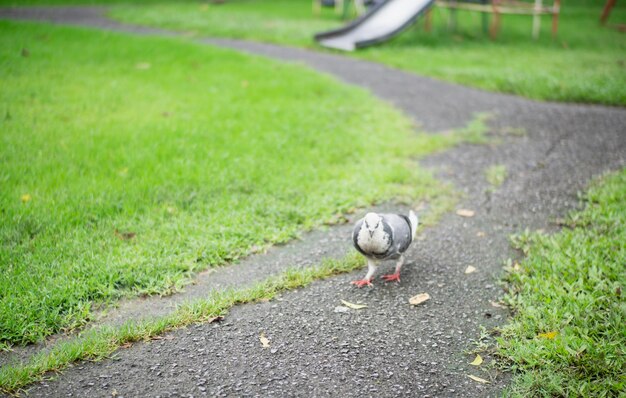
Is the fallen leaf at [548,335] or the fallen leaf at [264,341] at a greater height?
the fallen leaf at [548,335]

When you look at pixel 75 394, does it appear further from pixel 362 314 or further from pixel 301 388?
pixel 362 314

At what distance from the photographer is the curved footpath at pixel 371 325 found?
2850 millimetres

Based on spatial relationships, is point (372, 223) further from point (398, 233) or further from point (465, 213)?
point (465, 213)

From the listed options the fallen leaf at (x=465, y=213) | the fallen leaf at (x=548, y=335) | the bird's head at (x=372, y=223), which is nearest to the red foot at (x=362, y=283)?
the bird's head at (x=372, y=223)

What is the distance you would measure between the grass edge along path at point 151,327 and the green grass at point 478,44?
5.65 m

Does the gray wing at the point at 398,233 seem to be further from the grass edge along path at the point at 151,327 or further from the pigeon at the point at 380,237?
the grass edge along path at the point at 151,327

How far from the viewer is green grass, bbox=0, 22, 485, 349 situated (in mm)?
3701

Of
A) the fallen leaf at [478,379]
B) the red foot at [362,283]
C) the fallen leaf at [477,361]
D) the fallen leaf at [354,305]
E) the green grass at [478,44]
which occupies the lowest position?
the fallen leaf at [478,379]

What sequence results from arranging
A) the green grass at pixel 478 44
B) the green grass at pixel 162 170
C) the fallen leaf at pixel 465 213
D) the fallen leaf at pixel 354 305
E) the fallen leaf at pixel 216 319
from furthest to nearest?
the green grass at pixel 478 44
the fallen leaf at pixel 465 213
the green grass at pixel 162 170
the fallen leaf at pixel 354 305
the fallen leaf at pixel 216 319

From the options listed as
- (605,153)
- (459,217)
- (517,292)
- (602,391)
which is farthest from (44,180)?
(605,153)

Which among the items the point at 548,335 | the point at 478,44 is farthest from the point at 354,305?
the point at 478,44

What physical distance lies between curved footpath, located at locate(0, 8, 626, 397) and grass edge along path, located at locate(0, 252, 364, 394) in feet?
0.22

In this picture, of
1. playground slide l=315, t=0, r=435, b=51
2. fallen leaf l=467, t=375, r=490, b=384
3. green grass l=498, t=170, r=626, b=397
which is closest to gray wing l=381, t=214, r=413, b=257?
green grass l=498, t=170, r=626, b=397

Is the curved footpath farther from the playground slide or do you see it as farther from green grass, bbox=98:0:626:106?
the playground slide
